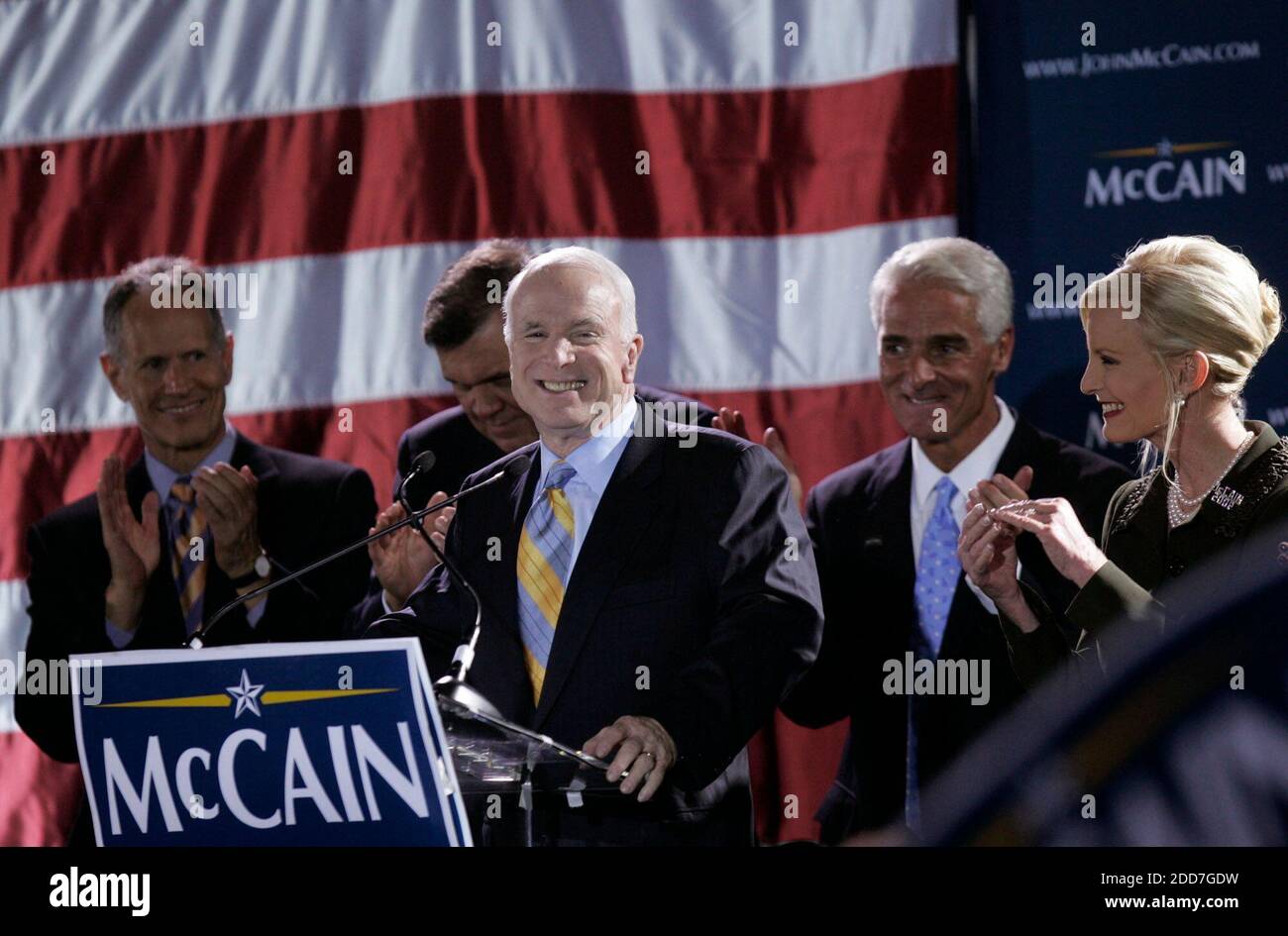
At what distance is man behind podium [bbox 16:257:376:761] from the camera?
3252mm

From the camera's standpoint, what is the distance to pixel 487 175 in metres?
3.59

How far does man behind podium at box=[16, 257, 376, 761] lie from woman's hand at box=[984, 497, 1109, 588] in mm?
1464

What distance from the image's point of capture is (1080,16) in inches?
130

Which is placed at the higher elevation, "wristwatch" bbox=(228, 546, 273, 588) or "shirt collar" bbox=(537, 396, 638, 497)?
"shirt collar" bbox=(537, 396, 638, 497)

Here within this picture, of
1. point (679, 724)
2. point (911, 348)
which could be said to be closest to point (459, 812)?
point (679, 724)

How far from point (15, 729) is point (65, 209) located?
125 centimetres

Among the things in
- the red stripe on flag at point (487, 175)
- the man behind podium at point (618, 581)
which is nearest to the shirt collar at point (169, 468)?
the red stripe on flag at point (487, 175)

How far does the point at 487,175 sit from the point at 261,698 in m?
1.85

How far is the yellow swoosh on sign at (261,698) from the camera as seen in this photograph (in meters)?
1.96

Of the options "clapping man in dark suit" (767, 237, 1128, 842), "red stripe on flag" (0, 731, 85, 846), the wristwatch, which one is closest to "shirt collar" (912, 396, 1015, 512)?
"clapping man in dark suit" (767, 237, 1128, 842)

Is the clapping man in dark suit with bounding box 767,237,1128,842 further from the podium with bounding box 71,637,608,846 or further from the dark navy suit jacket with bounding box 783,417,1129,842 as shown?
the podium with bounding box 71,637,608,846

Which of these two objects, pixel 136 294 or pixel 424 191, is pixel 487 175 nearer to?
pixel 424 191

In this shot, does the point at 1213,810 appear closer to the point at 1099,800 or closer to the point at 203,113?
the point at 1099,800

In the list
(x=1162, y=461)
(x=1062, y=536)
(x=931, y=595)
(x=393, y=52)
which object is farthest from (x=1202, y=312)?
(x=393, y=52)
